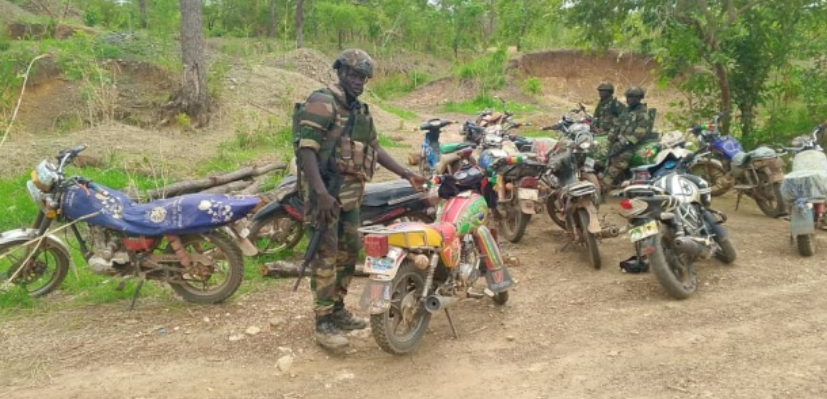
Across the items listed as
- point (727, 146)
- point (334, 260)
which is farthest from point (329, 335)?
point (727, 146)

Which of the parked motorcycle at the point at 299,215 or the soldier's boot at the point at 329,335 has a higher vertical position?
the parked motorcycle at the point at 299,215

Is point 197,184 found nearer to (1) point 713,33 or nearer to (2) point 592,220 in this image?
(2) point 592,220

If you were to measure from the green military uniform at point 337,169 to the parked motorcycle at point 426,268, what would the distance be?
0.21 metres

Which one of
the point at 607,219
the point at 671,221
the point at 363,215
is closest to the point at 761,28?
the point at 607,219

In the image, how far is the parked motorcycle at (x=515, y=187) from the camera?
250 inches

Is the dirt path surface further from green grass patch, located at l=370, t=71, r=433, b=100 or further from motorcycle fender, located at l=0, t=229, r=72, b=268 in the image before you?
green grass patch, located at l=370, t=71, r=433, b=100

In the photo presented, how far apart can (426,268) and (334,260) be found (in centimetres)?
58

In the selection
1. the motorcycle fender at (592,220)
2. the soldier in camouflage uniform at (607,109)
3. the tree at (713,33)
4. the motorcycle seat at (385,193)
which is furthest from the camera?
the soldier in camouflage uniform at (607,109)

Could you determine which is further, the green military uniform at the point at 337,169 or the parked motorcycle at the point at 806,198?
the parked motorcycle at the point at 806,198

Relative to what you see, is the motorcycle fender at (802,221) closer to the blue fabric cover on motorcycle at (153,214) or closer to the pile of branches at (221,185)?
the blue fabric cover on motorcycle at (153,214)

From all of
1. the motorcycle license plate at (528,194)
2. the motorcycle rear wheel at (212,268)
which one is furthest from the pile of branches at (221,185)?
the motorcycle license plate at (528,194)

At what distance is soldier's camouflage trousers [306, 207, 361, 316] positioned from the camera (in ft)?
13.7

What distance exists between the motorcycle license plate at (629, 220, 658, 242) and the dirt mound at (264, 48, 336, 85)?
1432 cm

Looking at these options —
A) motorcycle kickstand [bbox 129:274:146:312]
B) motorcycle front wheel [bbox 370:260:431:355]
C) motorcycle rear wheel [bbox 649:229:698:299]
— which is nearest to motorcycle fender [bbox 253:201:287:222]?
motorcycle kickstand [bbox 129:274:146:312]
